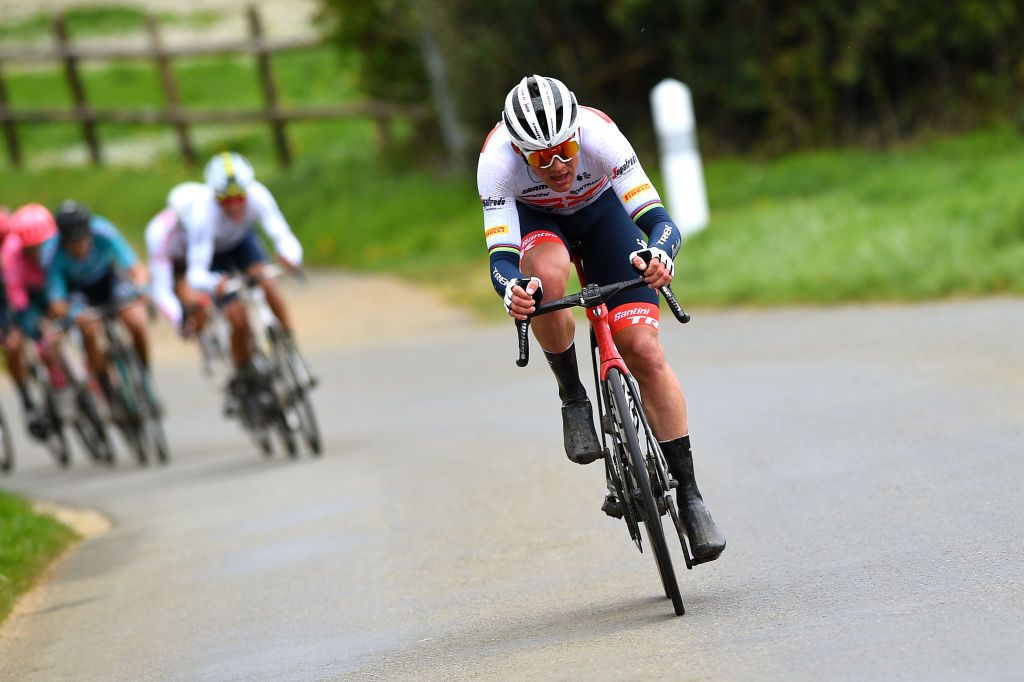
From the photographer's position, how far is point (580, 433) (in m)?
7.28

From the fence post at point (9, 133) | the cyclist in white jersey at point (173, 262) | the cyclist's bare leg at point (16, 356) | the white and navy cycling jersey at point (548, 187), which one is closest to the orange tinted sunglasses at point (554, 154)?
the white and navy cycling jersey at point (548, 187)

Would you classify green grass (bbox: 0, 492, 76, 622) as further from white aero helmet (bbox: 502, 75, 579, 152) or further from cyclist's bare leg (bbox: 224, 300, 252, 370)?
white aero helmet (bbox: 502, 75, 579, 152)

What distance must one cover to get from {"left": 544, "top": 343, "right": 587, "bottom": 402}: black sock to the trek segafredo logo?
0.36m

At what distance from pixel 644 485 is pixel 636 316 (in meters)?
0.75

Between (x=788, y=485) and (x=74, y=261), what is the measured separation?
7724 millimetres

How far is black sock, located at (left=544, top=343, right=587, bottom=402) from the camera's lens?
24.1ft

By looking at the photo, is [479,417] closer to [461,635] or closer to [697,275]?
[697,275]

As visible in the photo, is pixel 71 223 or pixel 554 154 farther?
pixel 71 223

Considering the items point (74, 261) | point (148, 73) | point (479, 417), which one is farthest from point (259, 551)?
point (148, 73)

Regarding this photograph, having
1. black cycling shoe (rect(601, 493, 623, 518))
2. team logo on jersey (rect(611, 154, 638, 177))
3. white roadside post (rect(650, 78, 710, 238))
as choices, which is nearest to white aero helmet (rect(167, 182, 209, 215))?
white roadside post (rect(650, 78, 710, 238))

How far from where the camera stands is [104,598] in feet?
29.0

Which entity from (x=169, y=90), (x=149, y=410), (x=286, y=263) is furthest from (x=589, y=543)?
(x=169, y=90)

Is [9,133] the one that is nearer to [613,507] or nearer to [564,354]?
[564,354]

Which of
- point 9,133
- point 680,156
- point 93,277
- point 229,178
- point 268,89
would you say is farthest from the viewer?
point 9,133
